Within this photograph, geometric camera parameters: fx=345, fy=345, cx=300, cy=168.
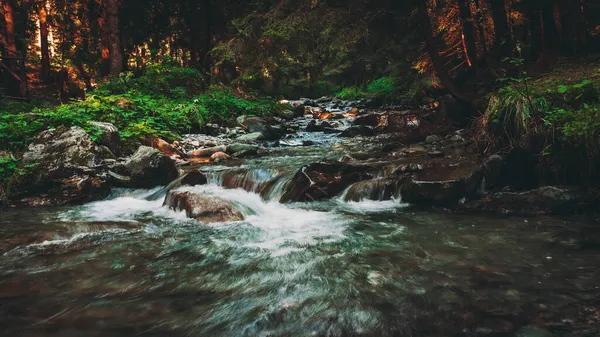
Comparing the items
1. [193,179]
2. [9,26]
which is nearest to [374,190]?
[193,179]

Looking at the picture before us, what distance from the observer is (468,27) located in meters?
10.2

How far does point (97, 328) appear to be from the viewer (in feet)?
8.61

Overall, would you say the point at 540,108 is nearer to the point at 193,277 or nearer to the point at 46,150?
the point at 193,277

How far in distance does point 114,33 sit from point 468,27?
47.1 feet

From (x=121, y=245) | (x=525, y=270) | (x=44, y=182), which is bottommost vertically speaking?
(x=525, y=270)

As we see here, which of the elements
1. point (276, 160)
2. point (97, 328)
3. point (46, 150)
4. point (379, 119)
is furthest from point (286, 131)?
point (97, 328)

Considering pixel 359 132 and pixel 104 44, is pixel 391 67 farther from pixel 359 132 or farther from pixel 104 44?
pixel 104 44

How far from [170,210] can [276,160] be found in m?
3.61

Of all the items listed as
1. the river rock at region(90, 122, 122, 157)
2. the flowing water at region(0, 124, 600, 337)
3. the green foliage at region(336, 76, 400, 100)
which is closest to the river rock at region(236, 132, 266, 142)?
the river rock at region(90, 122, 122, 157)

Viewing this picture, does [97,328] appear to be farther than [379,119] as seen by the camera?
No

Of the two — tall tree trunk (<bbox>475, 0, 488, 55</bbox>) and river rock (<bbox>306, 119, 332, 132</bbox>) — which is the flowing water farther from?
river rock (<bbox>306, 119, 332, 132</bbox>)

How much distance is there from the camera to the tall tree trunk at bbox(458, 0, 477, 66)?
9.88 m

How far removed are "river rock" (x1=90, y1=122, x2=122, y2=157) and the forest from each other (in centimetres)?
6

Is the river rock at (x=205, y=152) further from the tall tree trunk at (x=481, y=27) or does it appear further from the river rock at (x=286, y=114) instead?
the river rock at (x=286, y=114)
